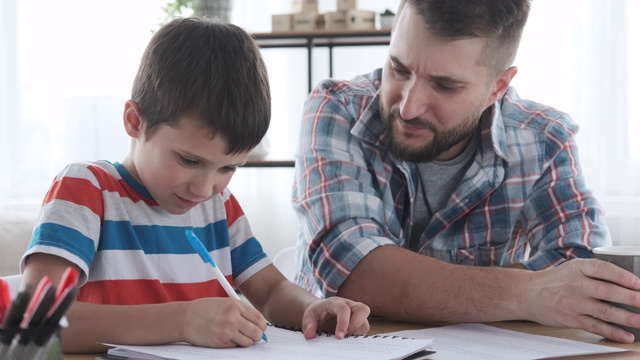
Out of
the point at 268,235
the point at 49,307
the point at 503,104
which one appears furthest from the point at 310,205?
the point at 268,235

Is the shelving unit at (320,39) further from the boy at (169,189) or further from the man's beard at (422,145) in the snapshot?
the boy at (169,189)

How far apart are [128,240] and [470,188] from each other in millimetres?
720

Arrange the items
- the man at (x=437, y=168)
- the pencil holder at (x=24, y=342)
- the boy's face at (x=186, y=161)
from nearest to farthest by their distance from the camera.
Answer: the pencil holder at (x=24, y=342) < the boy's face at (x=186, y=161) < the man at (x=437, y=168)

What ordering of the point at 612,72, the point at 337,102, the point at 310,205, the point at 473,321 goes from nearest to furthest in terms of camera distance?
the point at 473,321, the point at 310,205, the point at 337,102, the point at 612,72

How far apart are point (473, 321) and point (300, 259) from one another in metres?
0.54

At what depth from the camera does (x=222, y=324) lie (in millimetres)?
1104

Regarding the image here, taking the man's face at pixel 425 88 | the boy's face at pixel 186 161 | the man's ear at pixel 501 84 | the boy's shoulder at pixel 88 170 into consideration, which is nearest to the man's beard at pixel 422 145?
the man's face at pixel 425 88

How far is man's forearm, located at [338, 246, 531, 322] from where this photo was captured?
1.43 m

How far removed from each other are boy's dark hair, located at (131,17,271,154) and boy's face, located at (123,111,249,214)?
0.04ft

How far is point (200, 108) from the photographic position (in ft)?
4.19

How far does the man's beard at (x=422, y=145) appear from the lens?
1722mm

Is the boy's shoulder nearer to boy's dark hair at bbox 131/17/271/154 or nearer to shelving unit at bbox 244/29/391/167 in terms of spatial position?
boy's dark hair at bbox 131/17/271/154

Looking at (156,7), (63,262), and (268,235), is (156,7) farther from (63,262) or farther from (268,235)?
(63,262)

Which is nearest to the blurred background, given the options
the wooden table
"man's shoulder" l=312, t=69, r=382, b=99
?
"man's shoulder" l=312, t=69, r=382, b=99
